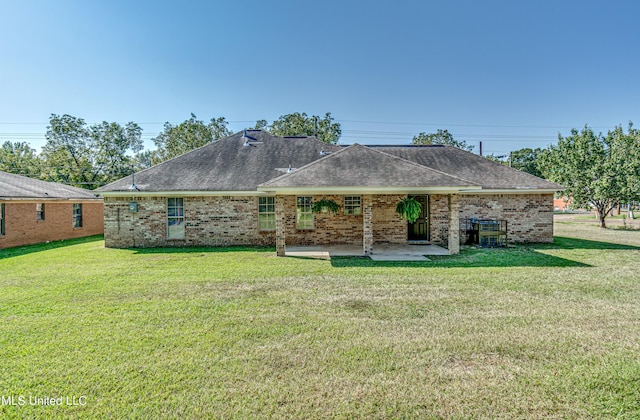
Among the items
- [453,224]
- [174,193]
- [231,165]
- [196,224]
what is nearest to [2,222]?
[174,193]

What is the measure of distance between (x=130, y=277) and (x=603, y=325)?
962cm

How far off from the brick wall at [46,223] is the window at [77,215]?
0.18 metres

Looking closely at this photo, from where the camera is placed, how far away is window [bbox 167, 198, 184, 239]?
13188mm

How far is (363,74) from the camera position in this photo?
19.5 m

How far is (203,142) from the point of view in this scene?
38.7 meters

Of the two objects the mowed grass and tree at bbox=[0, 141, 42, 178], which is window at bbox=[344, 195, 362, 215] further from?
tree at bbox=[0, 141, 42, 178]

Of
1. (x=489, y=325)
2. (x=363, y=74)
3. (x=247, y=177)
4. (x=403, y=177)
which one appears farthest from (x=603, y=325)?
(x=363, y=74)

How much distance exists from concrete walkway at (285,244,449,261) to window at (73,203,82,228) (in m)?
13.3

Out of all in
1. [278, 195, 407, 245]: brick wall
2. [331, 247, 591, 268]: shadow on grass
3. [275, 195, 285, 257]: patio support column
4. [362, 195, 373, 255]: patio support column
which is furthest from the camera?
[278, 195, 407, 245]: brick wall

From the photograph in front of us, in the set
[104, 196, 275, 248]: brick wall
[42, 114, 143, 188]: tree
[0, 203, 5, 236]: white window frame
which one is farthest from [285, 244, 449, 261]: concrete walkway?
[42, 114, 143, 188]: tree

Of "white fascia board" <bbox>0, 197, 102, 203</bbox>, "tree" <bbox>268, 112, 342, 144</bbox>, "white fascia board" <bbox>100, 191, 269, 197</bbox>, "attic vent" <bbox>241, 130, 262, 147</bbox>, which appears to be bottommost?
"white fascia board" <bbox>0, 197, 102, 203</bbox>

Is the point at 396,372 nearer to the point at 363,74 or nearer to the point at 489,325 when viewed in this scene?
the point at 489,325

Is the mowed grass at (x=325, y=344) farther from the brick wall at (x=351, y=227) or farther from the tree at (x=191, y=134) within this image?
the tree at (x=191, y=134)

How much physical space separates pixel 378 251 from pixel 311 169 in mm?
3845
